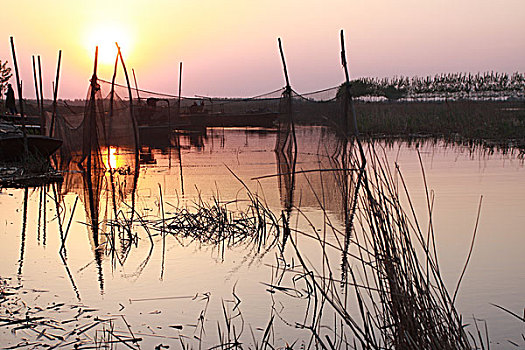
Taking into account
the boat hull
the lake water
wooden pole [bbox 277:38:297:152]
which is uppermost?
wooden pole [bbox 277:38:297:152]

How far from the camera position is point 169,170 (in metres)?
11.2

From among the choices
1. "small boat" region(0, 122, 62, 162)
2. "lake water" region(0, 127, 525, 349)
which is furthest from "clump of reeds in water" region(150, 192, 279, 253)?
"small boat" region(0, 122, 62, 162)

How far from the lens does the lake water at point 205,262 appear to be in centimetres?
339

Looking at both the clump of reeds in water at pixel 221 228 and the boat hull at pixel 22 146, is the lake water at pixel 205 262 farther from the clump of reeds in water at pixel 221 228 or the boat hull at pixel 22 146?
the boat hull at pixel 22 146

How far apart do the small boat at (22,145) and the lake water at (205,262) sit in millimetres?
1839

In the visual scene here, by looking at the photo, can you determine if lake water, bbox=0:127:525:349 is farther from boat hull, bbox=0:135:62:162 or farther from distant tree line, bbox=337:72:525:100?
distant tree line, bbox=337:72:525:100

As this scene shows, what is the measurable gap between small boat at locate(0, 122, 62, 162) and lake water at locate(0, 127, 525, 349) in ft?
6.03

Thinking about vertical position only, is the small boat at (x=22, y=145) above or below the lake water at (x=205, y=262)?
above

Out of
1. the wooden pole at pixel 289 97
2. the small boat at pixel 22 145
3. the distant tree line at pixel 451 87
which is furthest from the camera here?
the distant tree line at pixel 451 87

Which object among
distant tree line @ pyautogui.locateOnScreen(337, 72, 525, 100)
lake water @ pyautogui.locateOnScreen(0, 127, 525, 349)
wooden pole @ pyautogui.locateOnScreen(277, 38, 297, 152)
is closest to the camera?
lake water @ pyautogui.locateOnScreen(0, 127, 525, 349)

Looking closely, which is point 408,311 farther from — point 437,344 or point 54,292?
point 54,292

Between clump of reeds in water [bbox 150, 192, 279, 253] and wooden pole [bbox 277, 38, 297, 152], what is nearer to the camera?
clump of reeds in water [bbox 150, 192, 279, 253]

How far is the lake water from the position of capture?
3.39 m

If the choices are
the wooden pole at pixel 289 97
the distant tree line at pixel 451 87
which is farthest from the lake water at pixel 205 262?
the distant tree line at pixel 451 87
